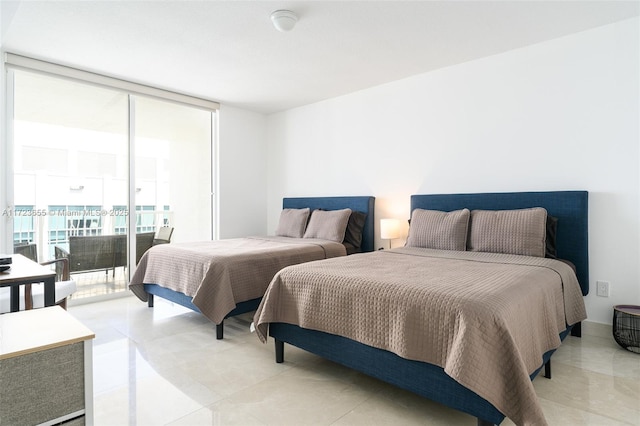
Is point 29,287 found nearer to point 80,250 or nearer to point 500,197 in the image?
point 80,250

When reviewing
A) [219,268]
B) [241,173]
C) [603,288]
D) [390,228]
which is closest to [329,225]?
[390,228]

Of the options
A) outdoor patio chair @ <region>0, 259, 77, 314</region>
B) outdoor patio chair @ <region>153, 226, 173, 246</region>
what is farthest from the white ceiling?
outdoor patio chair @ <region>0, 259, 77, 314</region>

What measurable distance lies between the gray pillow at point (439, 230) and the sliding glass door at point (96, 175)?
312 cm

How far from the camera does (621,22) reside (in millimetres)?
2740

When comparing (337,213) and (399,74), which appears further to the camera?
(337,213)

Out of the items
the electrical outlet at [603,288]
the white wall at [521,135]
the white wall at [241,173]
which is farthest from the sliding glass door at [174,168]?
the electrical outlet at [603,288]

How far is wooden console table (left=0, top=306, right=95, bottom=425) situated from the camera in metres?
1.05

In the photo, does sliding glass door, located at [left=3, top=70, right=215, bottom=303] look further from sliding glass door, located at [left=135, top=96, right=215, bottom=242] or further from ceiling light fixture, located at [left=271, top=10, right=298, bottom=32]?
ceiling light fixture, located at [left=271, top=10, right=298, bottom=32]

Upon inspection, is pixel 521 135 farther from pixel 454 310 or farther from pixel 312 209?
pixel 312 209

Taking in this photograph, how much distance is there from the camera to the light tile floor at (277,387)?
1.74 m

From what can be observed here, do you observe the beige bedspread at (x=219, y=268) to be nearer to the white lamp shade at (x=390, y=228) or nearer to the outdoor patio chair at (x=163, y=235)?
the white lamp shade at (x=390, y=228)

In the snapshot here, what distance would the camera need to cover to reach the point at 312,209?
4801mm

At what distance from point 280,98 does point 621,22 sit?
3476 mm

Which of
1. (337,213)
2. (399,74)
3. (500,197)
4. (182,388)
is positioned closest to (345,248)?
(337,213)
